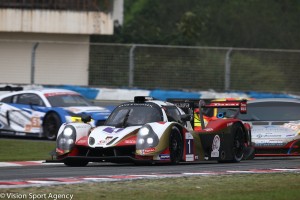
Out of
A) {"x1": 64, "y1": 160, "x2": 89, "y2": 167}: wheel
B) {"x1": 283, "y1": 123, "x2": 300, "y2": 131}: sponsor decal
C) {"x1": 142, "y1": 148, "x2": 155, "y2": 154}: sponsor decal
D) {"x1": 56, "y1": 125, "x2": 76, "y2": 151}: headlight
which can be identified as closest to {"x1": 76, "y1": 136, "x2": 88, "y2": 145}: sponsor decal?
{"x1": 56, "y1": 125, "x2": 76, "y2": 151}: headlight

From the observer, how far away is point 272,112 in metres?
19.6

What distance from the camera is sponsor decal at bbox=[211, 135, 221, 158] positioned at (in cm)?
1647

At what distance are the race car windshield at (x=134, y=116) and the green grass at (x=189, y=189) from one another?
3.44 meters

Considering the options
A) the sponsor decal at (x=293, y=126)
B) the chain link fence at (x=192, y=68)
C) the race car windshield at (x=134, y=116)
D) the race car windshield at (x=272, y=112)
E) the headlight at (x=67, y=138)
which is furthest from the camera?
the chain link fence at (x=192, y=68)

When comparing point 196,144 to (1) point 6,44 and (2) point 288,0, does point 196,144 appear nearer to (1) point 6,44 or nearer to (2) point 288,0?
(1) point 6,44

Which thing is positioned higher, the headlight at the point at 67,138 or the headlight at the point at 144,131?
the headlight at the point at 144,131

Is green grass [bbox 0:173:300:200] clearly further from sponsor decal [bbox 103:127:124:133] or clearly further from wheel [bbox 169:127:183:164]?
sponsor decal [bbox 103:127:124:133]

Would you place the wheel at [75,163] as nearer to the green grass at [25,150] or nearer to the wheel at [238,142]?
the green grass at [25,150]

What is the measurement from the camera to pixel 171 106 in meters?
16.5

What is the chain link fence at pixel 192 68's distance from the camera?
2808cm

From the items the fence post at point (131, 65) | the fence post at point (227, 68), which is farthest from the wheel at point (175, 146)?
the fence post at point (227, 68)

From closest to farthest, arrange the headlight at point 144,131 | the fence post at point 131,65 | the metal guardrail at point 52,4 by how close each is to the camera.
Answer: the headlight at point 144,131, the fence post at point 131,65, the metal guardrail at point 52,4

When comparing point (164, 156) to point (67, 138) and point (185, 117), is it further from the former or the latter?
point (67, 138)

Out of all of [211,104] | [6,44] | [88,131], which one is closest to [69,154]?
[88,131]
